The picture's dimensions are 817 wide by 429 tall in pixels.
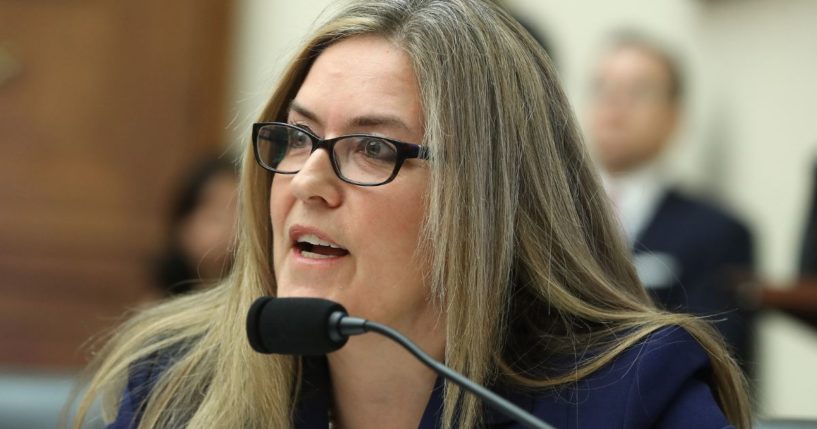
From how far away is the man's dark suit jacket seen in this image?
3352mm

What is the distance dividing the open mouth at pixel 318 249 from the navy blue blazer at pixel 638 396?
0.25 metres

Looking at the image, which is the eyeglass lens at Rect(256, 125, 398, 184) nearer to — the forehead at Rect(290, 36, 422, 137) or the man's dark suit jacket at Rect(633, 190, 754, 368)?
the forehead at Rect(290, 36, 422, 137)

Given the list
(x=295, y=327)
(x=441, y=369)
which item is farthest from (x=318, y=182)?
(x=441, y=369)

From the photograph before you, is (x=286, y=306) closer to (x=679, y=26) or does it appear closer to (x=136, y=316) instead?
(x=136, y=316)

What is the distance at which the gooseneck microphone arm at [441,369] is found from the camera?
1377mm

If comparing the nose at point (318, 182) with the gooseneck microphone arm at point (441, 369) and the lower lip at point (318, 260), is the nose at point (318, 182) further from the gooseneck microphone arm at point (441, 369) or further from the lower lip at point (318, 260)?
the gooseneck microphone arm at point (441, 369)

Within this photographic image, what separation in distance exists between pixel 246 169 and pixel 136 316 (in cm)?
38

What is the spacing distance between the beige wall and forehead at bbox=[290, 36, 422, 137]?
157cm

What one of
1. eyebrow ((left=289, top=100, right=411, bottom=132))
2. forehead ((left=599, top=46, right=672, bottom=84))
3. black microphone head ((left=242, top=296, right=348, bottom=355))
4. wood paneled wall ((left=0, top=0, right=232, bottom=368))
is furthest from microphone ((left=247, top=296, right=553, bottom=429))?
wood paneled wall ((left=0, top=0, right=232, bottom=368))

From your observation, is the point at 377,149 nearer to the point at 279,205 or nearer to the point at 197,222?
the point at 279,205

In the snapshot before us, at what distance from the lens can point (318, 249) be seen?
72.3 inches

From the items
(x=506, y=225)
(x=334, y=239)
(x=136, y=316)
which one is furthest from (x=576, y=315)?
(x=136, y=316)

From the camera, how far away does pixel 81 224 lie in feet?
14.8

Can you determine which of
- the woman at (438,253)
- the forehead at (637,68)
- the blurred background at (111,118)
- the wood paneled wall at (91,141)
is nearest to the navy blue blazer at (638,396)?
the woman at (438,253)
